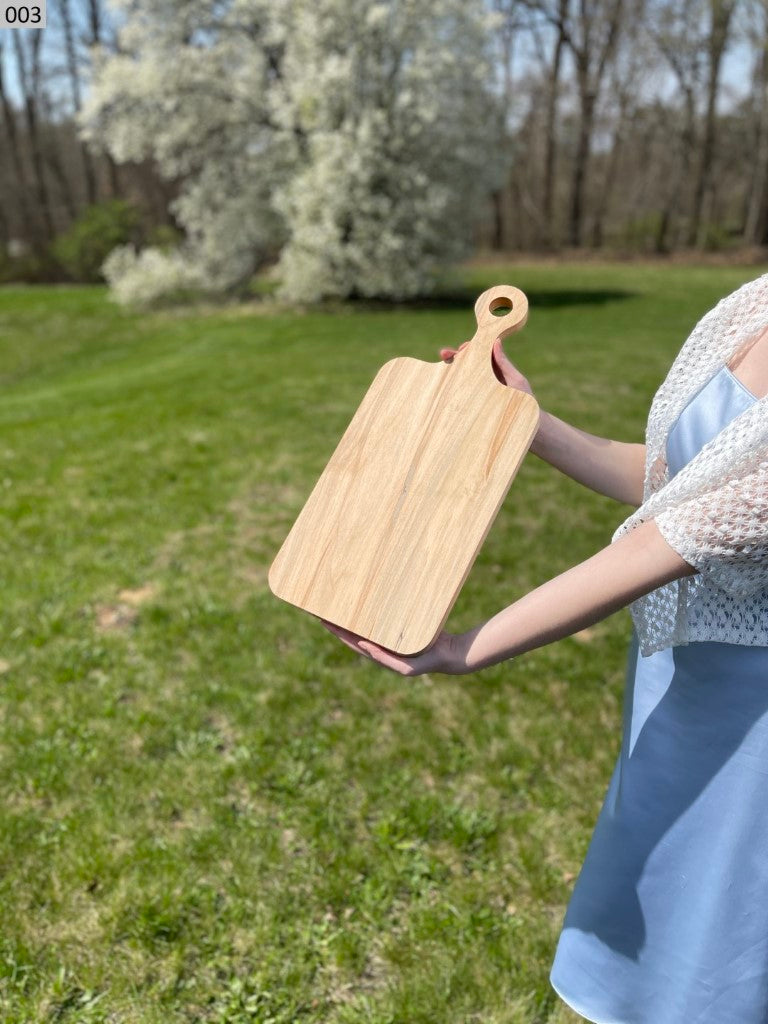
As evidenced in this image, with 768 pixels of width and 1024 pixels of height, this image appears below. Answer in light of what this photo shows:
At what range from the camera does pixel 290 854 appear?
2.96 metres

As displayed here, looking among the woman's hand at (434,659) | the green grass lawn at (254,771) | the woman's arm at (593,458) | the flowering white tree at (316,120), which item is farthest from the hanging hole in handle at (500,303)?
the flowering white tree at (316,120)

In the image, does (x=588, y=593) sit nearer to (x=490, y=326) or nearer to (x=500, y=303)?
(x=490, y=326)

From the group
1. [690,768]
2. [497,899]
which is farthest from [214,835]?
[690,768]

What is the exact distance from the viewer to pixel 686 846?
64.7 inches

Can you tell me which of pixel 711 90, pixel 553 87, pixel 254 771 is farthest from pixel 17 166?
pixel 254 771

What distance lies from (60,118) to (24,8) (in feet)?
108

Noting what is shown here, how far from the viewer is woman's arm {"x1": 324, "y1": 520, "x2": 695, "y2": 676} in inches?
50.8

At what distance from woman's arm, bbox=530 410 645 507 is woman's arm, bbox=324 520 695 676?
1.42 ft

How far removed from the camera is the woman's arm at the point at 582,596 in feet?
4.23

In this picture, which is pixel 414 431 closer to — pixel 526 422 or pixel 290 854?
pixel 526 422

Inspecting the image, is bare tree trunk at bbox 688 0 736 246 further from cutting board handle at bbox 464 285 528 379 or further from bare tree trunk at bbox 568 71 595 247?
cutting board handle at bbox 464 285 528 379

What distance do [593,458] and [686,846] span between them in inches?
31.4

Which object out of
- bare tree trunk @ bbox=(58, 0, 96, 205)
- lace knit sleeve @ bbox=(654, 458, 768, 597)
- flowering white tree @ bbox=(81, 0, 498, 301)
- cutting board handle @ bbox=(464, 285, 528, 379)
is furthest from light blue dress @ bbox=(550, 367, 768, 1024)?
bare tree trunk @ bbox=(58, 0, 96, 205)

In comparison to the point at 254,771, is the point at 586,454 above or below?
above
